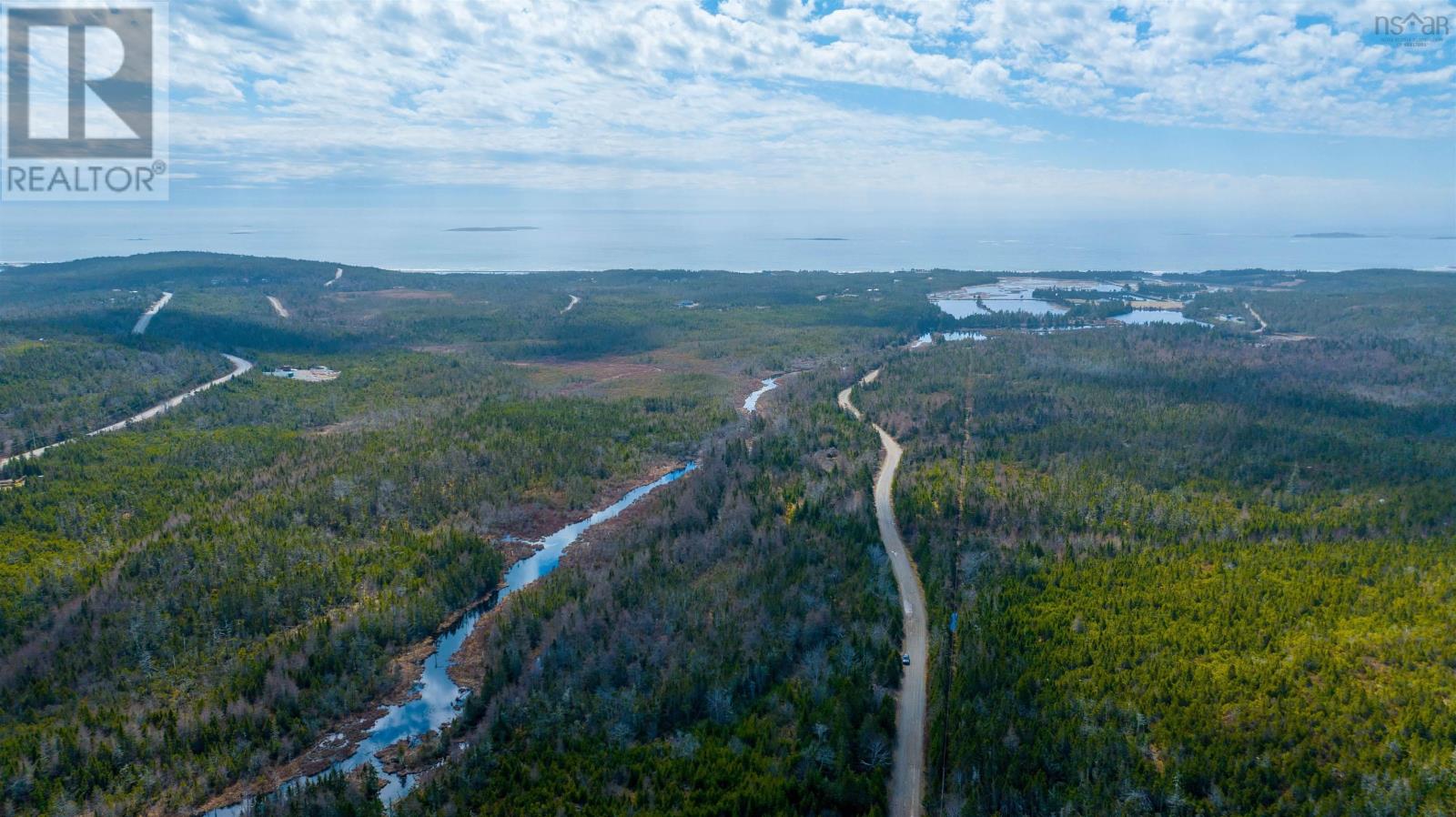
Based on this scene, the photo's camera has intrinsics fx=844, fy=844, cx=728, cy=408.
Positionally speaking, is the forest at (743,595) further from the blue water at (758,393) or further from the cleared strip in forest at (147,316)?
the cleared strip in forest at (147,316)

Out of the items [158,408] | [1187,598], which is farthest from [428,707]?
[158,408]

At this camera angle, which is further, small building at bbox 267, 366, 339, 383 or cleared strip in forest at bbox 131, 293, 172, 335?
cleared strip in forest at bbox 131, 293, 172, 335

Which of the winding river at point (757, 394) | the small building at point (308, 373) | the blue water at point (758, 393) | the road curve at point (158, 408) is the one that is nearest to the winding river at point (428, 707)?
the winding river at point (757, 394)

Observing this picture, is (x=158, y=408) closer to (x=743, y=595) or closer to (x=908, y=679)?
(x=743, y=595)

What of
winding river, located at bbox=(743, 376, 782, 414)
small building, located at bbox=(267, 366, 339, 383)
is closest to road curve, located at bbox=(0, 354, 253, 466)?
small building, located at bbox=(267, 366, 339, 383)

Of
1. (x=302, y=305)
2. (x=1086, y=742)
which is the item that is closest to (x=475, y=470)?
(x=1086, y=742)

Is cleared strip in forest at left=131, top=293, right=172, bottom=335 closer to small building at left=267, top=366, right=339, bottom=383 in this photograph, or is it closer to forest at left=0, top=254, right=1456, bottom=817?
small building at left=267, top=366, right=339, bottom=383
